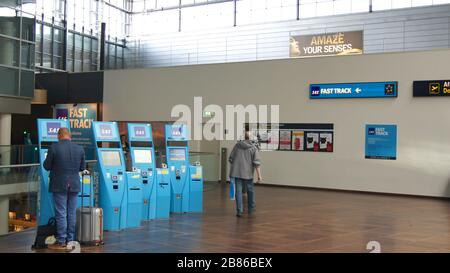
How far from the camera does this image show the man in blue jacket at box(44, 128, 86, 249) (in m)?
7.44

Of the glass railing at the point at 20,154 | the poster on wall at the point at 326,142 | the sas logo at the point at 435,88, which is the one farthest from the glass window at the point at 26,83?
the sas logo at the point at 435,88

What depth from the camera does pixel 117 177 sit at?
889 cm

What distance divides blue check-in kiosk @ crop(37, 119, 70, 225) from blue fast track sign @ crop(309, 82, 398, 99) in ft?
34.2

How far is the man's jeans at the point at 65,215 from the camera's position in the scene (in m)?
7.48

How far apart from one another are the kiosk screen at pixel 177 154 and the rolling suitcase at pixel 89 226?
139 inches

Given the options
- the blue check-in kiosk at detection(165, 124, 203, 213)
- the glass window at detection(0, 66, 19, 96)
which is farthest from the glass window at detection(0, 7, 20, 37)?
the blue check-in kiosk at detection(165, 124, 203, 213)

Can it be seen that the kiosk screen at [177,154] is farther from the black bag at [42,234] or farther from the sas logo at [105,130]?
the black bag at [42,234]

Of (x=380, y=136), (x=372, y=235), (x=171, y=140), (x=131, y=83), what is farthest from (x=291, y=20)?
(x=372, y=235)

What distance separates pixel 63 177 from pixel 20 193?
1904 millimetres

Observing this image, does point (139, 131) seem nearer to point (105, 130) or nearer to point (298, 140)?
point (105, 130)

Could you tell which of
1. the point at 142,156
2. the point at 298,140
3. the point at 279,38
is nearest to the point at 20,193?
the point at 142,156

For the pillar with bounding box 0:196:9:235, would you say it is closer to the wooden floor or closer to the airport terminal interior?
the airport terminal interior

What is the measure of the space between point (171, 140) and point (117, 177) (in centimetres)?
256

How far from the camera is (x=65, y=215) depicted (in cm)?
754
